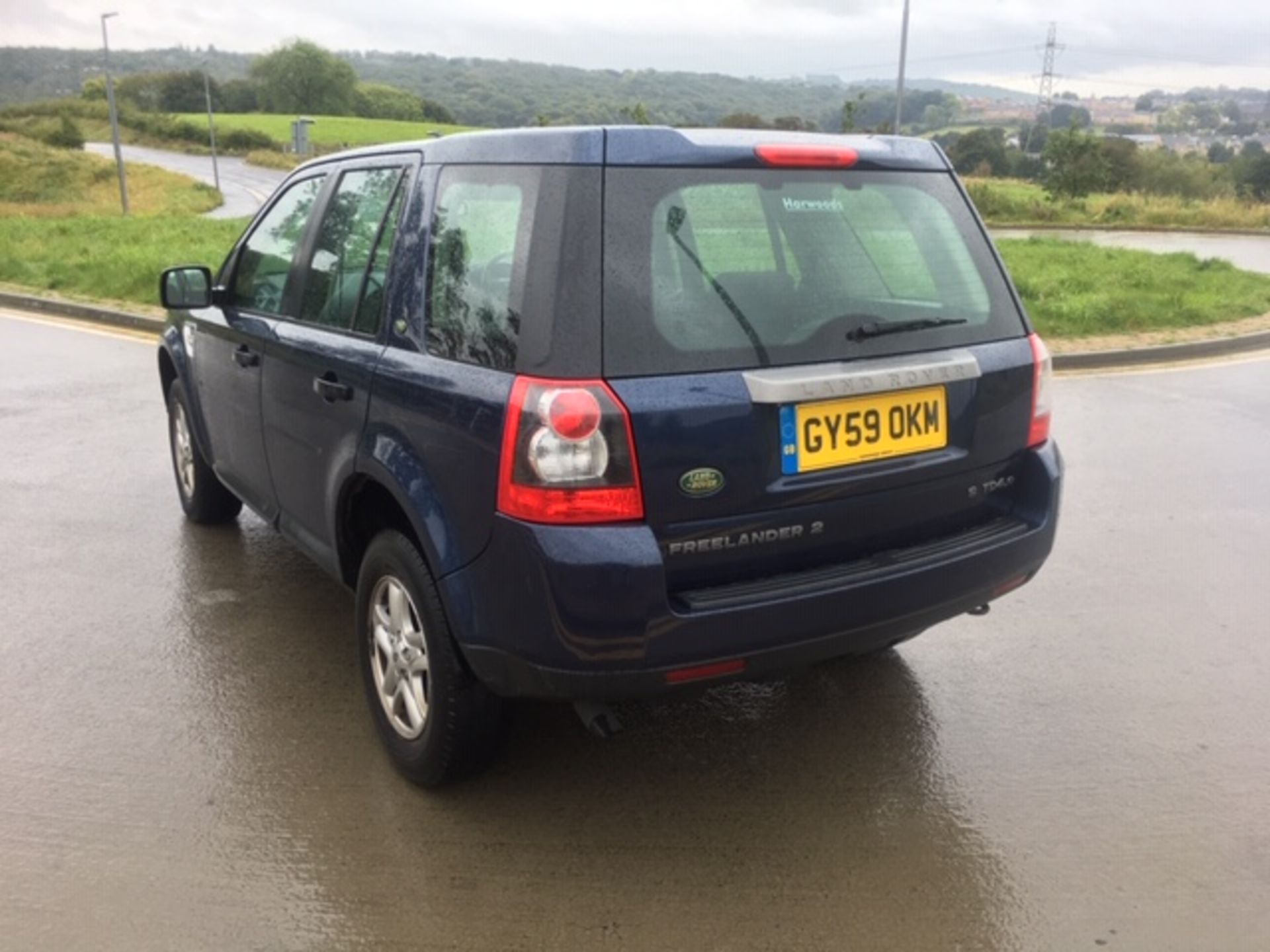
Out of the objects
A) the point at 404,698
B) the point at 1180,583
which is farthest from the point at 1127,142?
the point at 404,698

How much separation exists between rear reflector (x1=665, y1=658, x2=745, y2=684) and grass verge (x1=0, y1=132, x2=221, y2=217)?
4039cm

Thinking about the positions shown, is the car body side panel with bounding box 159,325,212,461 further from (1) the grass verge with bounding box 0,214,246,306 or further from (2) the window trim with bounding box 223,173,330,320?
(1) the grass verge with bounding box 0,214,246,306

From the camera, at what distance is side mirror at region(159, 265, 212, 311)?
4.45 m

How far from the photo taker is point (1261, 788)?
324cm

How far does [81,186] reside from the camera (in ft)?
166

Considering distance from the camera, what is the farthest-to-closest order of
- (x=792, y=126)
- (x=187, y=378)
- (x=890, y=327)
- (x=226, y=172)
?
(x=226, y=172) < (x=187, y=378) < (x=792, y=126) < (x=890, y=327)

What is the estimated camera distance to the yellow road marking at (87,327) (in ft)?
36.8

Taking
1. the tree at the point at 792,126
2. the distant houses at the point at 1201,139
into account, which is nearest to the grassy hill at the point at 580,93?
the tree at the point at 792,126

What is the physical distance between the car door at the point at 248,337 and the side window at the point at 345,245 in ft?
0.74

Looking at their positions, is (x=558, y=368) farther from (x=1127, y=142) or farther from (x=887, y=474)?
(x=1127, y=142)

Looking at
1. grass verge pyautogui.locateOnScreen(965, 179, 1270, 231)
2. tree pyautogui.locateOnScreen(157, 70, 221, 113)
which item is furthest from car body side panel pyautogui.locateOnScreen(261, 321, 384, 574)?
tree pyautogui.locateOnScreen(157, 70, 221, 113)

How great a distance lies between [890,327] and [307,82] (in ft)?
383

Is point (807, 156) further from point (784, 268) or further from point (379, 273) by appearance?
point (379, 273)

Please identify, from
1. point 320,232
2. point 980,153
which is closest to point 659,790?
point 320,232
